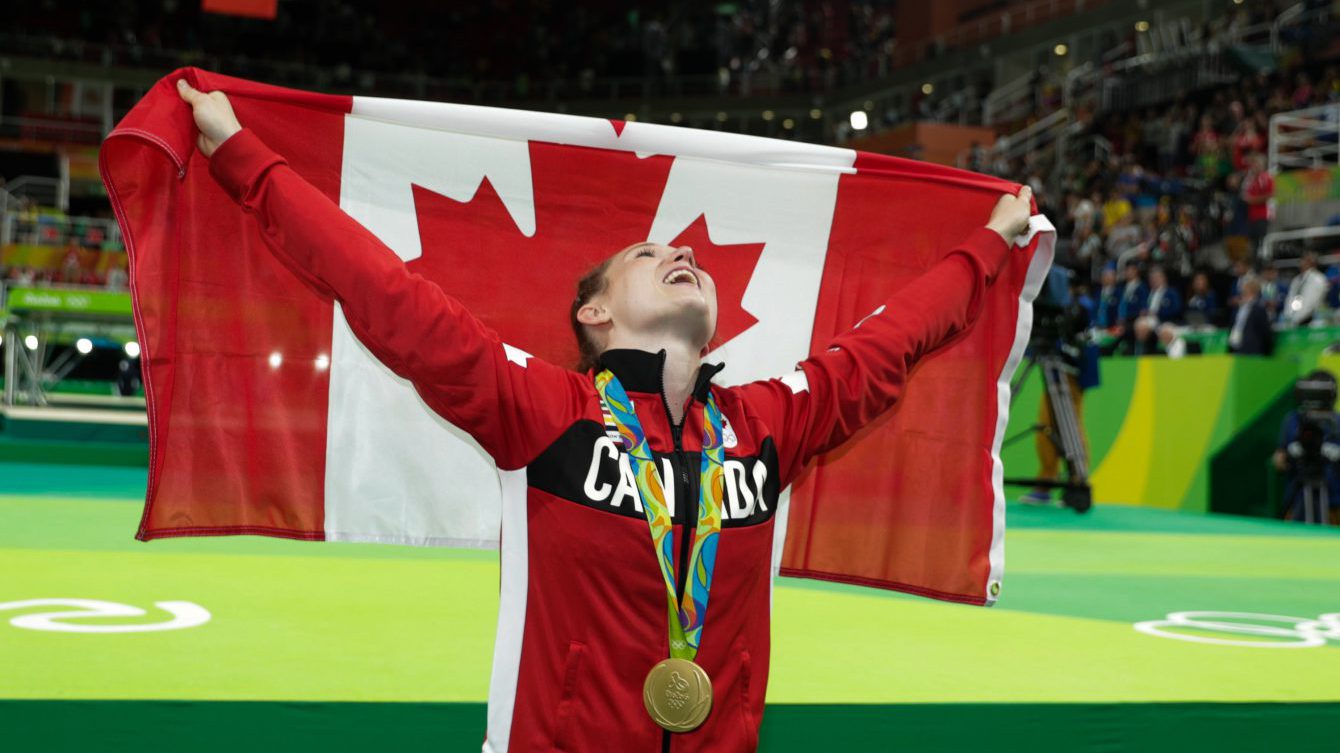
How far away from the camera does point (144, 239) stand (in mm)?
2197

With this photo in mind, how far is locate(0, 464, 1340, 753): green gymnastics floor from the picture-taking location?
6.23ft

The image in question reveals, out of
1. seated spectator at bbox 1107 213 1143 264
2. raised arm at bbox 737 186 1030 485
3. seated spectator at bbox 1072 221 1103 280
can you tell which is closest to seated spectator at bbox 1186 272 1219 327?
seated spectator at bbox 1107 213 1143 264

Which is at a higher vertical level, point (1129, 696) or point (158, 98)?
point (158, 98)

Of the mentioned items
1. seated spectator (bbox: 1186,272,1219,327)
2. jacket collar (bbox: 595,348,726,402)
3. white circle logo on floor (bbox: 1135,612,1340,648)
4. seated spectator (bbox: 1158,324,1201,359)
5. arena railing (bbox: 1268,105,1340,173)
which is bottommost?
white circle logo on floor (bbox: 1135,612,1340,648)

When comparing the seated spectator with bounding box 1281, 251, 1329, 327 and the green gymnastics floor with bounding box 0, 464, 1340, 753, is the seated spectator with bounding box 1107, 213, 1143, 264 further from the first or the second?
the green gymnastics floor with bounding box 0, 464, 1340, 753

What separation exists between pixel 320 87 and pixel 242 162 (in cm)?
3015

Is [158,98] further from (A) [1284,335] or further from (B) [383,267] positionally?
(A) [1284,335]

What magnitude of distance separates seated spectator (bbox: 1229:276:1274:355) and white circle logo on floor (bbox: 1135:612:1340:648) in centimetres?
613

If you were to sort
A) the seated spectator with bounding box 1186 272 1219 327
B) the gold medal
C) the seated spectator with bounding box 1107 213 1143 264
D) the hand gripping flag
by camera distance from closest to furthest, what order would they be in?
the gold medal
the hand gripping flag
the seated spectator with bounding box 1186 272 1219 327
the seated spectator with bounding box 1107 213 1143 264

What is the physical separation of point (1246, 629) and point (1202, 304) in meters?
8.26

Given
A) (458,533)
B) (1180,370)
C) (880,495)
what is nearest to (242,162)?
(458,533)

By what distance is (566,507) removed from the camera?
1.75m

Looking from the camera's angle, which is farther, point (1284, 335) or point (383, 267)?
point (1284, 335)

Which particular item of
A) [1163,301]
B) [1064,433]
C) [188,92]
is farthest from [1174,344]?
[188,92]
